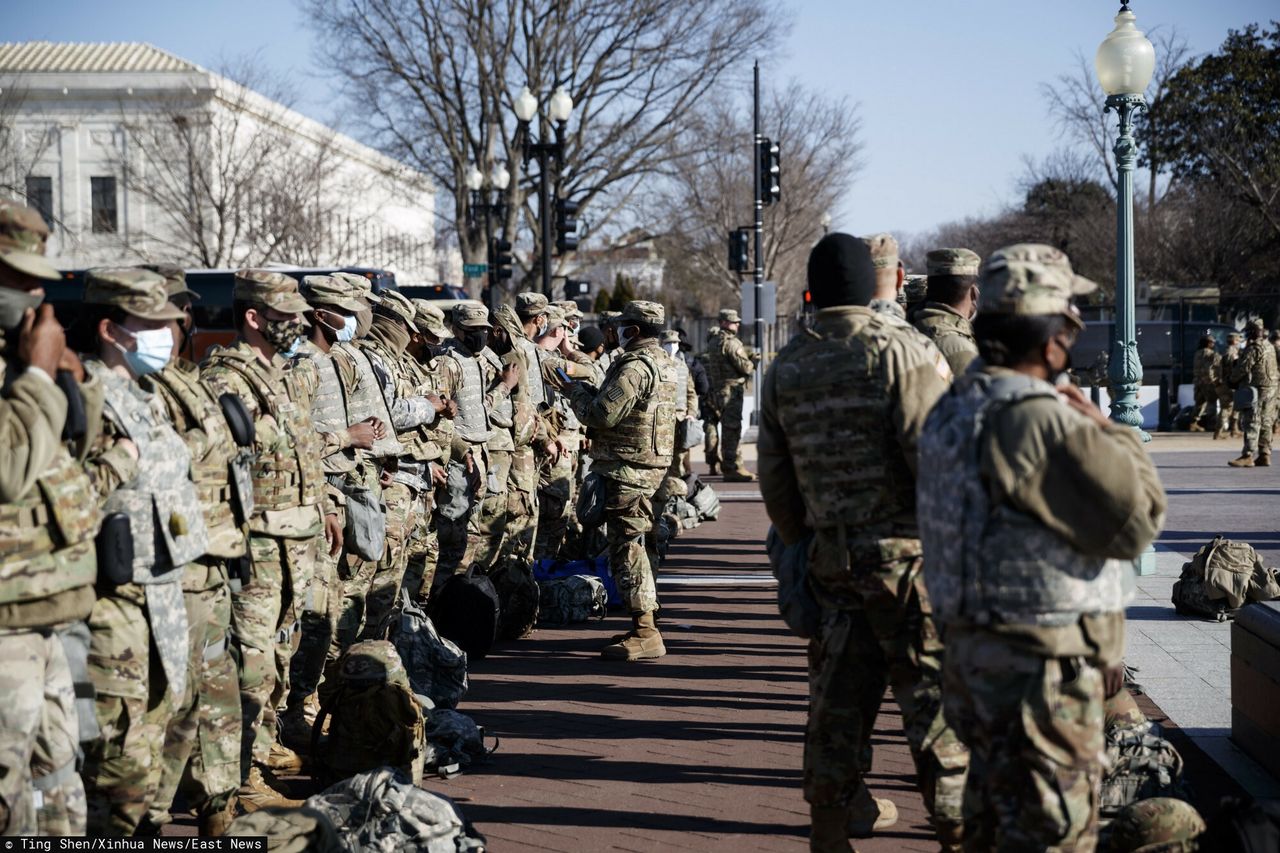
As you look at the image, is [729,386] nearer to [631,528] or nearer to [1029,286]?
[631,528]

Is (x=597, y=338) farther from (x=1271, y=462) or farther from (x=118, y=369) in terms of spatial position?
(x=1271, y=462)

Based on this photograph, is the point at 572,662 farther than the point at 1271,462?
No

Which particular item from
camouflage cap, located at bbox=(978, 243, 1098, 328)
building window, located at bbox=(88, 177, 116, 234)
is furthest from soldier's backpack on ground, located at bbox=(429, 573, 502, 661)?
building window, located at bbox=(88, 177, 116, 234)

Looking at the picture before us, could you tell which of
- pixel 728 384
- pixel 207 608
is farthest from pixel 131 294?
pixel 728 384

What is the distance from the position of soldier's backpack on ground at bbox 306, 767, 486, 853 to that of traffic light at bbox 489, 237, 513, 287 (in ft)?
82.9

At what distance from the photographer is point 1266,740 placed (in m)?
5.87

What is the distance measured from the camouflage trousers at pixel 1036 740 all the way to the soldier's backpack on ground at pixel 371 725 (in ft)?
9.14

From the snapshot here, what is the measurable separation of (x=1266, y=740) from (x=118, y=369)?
4934mm

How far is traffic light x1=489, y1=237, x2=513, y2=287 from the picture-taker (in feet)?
97.8

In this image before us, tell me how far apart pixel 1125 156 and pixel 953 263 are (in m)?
5.25

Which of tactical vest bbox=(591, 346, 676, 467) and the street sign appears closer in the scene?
tactical vest bbox=(591, 346, 676, 467)

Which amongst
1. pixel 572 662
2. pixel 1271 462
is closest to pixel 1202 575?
pixel 572 662

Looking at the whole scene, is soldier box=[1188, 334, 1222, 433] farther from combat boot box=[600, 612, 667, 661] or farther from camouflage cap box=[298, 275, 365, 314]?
camouflage cap box=[298, 275, 365, 314]

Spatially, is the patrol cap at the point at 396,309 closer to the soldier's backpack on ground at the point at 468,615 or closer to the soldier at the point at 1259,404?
the soldier's backpack on ground at the point at 468,615
